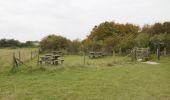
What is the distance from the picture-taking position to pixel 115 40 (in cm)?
4344

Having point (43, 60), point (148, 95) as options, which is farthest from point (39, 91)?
point (43, 60)

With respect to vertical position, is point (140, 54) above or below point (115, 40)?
below

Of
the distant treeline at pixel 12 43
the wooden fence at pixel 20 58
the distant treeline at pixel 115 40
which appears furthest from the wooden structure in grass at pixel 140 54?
the distant treeline at pixel 12 43

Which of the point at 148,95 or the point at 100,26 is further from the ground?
the point at 100,26

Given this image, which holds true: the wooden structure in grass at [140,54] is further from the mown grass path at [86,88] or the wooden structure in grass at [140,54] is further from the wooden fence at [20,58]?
the mown grass path at [86,88]

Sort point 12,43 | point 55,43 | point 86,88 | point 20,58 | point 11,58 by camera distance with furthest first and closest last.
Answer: point 12,43 → point 55,43 → point 11,58 → point 20,58 → point 86,88

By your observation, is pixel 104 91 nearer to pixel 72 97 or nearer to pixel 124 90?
pixel 124 90

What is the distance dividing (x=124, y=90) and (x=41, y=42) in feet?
130

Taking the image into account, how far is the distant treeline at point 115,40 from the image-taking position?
1391 inches

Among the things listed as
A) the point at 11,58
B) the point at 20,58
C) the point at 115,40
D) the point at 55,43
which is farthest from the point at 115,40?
the point at 20,58

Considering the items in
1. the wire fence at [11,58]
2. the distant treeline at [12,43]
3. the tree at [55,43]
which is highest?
the distant treeline at [12,43]

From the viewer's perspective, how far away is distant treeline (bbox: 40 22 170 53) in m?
35.3

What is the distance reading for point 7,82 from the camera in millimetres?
13523

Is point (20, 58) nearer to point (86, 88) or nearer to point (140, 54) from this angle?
point (140, 54)
